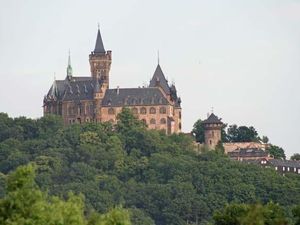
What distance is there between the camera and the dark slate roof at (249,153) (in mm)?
175625

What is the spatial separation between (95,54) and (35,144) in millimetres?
10015

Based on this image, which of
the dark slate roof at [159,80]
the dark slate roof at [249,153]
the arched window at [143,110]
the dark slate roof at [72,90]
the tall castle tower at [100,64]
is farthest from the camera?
the dark slate roof at [249,153]

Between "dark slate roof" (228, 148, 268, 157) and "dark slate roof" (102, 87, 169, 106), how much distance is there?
9.61 metres

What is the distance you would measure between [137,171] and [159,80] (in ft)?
31.2

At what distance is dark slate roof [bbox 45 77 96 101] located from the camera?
170875mm

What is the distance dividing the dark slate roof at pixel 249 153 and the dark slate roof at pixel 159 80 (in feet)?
28.4

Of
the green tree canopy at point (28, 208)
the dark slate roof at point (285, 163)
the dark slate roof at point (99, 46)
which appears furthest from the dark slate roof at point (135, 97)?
the green tree canopy at point (28, 208)

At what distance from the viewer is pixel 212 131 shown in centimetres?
17338

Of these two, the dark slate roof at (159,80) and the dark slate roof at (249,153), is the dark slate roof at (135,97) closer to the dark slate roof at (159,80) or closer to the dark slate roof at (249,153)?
the dark slate roof at (159,80)

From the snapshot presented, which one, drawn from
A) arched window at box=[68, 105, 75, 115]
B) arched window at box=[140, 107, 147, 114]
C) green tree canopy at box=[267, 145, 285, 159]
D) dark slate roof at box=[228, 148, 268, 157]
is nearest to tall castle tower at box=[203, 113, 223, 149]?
dark slate roof at box=[228, 148, 268, 157]

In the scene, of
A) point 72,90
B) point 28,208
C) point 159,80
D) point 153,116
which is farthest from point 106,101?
point 28,208

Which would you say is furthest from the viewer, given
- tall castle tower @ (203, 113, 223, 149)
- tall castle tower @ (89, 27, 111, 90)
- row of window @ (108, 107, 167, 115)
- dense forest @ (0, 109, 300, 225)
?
tall castle tower @ (89, 27, 111, 90)

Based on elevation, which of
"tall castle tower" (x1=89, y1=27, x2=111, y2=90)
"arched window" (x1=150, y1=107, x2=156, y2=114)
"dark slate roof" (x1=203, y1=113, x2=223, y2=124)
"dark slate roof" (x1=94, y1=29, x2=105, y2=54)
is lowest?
"dark slate roof" (x1=203, y1=113, x2=223, y2=124)

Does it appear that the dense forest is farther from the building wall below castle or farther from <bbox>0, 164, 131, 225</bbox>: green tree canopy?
<bbox>0, 164, 131, 225</bbox>: green tree canopy
